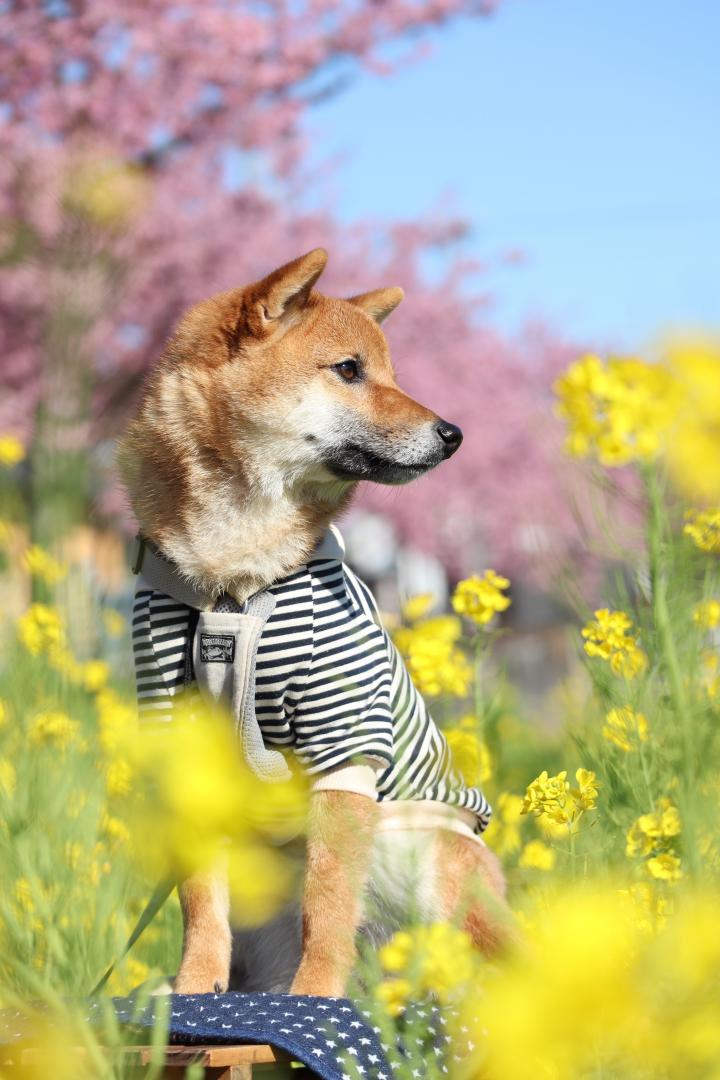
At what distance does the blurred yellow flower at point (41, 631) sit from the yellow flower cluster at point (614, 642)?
217 cm

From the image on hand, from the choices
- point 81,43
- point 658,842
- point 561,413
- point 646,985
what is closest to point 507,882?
point 658,842

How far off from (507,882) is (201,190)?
11.3 m

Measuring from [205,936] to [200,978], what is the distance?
0.09 m

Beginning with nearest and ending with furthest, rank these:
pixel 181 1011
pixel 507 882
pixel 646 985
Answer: pixel 646 985, pixel 181 1011, pixel 507 882

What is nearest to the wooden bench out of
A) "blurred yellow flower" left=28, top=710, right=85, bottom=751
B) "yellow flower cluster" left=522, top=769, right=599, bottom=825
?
"yellow flower cluster" left=522, top=769, right=599, bottom=825

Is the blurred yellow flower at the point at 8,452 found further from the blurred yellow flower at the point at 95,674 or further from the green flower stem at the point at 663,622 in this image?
the green flower stem at the point at 663,622

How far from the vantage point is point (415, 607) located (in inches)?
153

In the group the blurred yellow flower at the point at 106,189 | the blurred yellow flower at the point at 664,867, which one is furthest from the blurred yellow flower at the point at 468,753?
the blurred yellow flower at the point at 106,189

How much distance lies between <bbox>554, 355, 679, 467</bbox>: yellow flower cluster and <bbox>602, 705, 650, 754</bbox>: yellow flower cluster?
22.2 inches

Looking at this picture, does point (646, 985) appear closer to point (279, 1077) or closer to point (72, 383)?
point (279, 1077)

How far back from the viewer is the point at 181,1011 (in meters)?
2.26

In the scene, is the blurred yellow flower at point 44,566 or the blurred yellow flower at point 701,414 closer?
the blurred yellow flower at point 701,414

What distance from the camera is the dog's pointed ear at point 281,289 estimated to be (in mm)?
3113

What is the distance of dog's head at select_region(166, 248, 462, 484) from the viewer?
3113mm
